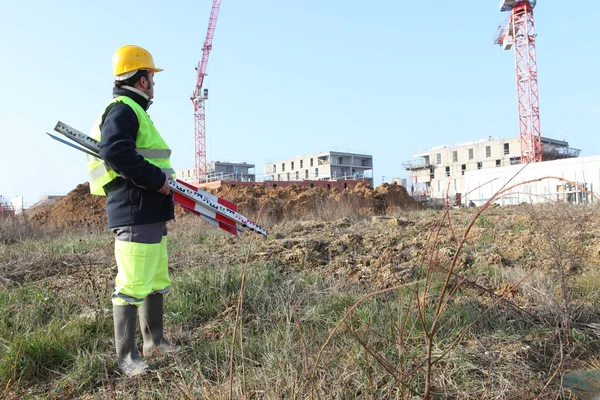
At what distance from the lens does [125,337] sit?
8.76 feet

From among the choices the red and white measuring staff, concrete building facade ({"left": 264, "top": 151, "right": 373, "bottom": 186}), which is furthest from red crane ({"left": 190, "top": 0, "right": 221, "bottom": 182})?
the red and white measuring staff

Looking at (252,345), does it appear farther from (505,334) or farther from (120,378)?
(505,334)

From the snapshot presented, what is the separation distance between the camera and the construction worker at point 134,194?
262cm

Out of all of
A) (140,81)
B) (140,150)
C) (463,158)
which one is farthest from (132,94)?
(463,158)

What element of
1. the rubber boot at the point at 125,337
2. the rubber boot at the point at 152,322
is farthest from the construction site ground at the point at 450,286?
the rubber boot at the point at 152,322

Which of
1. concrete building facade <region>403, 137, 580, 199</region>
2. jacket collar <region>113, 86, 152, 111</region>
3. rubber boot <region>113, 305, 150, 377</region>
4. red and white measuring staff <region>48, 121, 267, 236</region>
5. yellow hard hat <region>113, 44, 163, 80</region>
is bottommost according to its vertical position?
rubber boot <region>113, 305, 150, 377</region>

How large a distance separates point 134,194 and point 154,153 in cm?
32

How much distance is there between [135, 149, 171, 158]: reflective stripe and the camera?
9.29 ft

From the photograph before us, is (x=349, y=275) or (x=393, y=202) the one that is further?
(x=393, y=202)

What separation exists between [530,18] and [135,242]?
5164 centimetres

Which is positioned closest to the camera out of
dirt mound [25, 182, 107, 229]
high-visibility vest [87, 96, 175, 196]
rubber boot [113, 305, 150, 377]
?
rubber boot [113, 305, 150, 377]

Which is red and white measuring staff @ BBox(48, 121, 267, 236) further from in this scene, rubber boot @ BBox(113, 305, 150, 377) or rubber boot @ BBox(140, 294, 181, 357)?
rubber boot @ BBox(113, 305, 150, 377)

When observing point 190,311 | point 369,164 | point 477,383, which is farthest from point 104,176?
point 369,164

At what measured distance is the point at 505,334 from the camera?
289 cm
